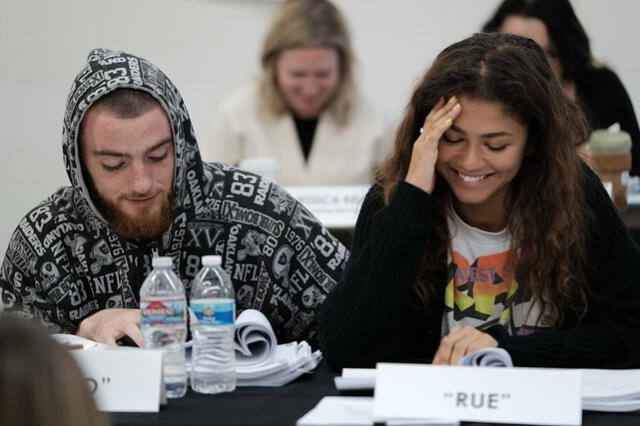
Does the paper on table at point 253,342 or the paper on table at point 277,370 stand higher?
the paper on table at point 253,342

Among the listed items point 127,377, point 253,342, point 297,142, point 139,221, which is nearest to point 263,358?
point 253,342

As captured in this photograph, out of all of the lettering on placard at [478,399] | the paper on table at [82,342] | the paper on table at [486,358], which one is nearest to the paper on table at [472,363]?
the paper on table at [486,358]

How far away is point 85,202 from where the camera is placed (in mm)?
2383

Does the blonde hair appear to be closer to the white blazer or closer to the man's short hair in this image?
the white blazer

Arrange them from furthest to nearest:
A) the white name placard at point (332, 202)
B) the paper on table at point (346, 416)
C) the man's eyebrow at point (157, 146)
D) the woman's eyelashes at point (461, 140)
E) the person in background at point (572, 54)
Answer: the person in background at point (572, 54), the white name placard at point (332, 202), the man's eyebrow at point (157, 146), the woman's eyelashes at point (461, 140), the paper on table at point (346, 416)

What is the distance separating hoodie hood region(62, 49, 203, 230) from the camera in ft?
7.55

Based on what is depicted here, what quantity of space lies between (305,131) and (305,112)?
9cm

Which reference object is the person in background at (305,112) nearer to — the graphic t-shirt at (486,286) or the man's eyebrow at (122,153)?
the man's eyebrow at (122,153)

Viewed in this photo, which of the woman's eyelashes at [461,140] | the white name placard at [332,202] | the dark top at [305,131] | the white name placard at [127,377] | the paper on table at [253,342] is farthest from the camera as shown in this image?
the dark top at [305,131]

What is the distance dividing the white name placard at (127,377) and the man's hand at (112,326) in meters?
0.30

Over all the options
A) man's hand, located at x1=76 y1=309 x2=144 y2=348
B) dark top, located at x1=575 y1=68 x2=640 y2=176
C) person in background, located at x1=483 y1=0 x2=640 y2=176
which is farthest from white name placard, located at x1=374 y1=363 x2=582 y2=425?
dark top, located at x1=575 y1=68 x2=640 y2=176

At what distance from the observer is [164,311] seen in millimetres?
1861

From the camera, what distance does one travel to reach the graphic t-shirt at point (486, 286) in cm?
213

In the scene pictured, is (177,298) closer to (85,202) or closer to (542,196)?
(85,202)
